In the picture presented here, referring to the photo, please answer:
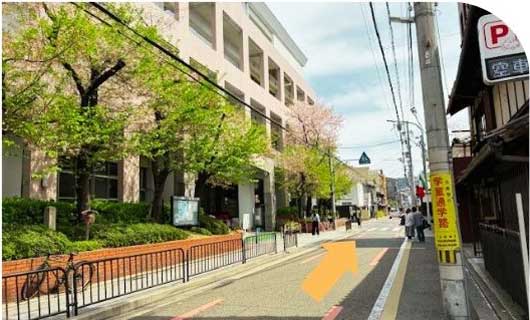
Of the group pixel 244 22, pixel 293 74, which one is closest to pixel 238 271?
pixel 244 22

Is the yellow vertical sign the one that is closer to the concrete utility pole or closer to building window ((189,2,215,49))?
the concrete utility pole

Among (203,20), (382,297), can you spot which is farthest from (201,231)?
(203,20)

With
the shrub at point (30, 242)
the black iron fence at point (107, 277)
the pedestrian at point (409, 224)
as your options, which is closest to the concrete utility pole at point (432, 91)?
the black iron fence at point (107, 277)

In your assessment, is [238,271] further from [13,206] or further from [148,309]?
[13,206]

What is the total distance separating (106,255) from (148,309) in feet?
12.5

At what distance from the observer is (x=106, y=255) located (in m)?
12.2

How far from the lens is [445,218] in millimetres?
6375

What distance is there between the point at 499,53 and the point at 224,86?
86.4ft

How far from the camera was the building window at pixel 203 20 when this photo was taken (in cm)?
2952

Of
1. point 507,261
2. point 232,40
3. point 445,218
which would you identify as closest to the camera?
point 445,218

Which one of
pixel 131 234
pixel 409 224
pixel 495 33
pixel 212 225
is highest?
pixel 495 33

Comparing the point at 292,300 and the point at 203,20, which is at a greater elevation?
the point at 203,20

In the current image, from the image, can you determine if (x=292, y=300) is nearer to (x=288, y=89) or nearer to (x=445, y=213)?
(x=445, y=213)

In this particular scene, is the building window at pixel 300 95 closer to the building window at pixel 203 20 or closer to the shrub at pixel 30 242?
the building window at pixel 203 20
